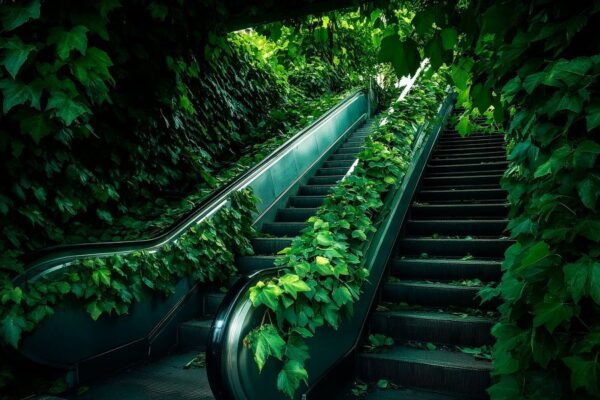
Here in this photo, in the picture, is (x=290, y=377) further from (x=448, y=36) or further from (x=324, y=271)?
(x=448, y=36)

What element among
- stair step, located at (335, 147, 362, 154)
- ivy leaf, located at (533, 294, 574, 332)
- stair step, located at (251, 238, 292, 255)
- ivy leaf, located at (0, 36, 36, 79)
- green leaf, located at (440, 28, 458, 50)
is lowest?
stair step, located at (251, 238, 292, 255)

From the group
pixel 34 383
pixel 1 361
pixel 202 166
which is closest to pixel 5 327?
pixel 1 361

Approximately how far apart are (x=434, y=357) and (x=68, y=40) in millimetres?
3130

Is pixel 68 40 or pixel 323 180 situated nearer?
pixel 68 40

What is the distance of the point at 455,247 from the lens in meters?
4.00

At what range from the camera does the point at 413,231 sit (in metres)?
4.59

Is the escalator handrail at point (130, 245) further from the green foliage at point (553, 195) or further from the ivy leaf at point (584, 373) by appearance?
the ivy leaf at point (584, 373)

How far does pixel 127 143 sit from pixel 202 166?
160 centimetres

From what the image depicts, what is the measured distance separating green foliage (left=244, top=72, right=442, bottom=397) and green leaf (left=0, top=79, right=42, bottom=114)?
1688mm

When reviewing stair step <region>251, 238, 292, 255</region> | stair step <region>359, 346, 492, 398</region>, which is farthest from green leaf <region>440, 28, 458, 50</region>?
stair step <region>251, 238, 292, 255</region>

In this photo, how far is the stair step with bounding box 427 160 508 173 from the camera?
584 centimetres

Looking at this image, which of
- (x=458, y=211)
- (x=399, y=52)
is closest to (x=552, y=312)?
(x=399, y=52)

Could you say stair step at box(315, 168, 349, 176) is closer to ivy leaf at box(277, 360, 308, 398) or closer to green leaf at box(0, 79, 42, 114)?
ivy leaf at box(277, 360, 308, 398)

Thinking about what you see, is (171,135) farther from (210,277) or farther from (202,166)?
(210,277)
